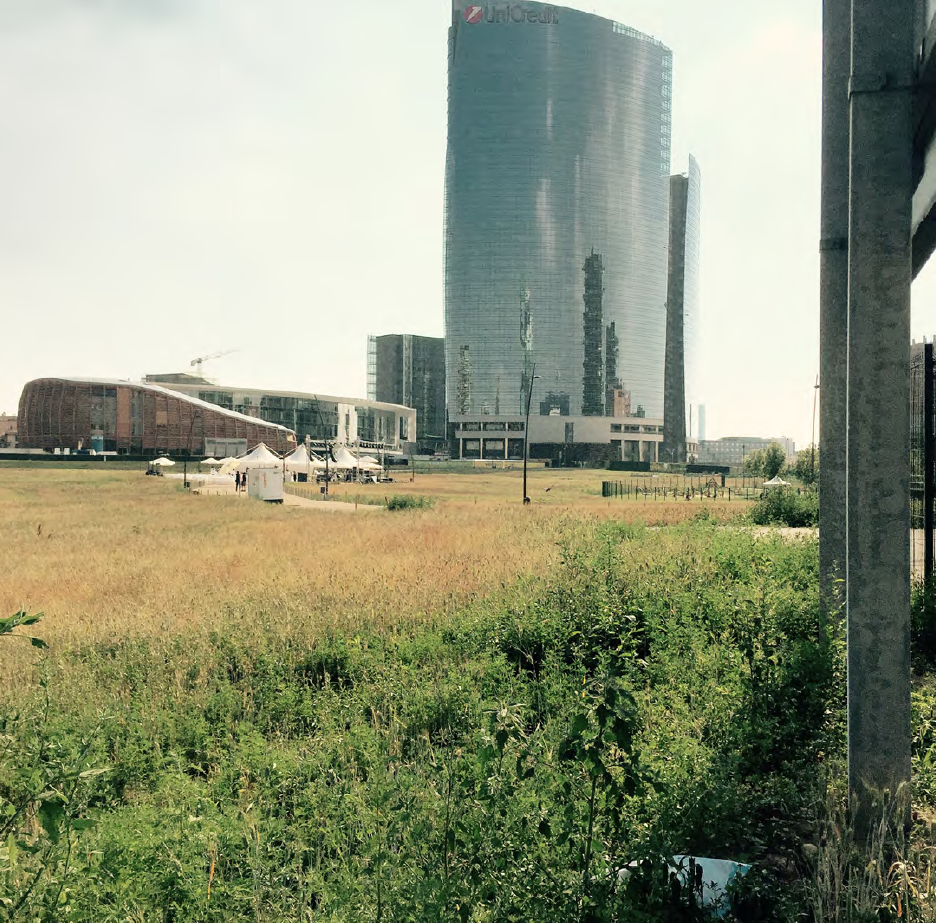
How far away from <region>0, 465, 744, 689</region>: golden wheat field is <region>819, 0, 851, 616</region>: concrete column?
490 cm

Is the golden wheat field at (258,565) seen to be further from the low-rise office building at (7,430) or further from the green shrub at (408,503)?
the low-rise office building at (7,430)

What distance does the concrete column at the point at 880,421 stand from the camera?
3.93 m

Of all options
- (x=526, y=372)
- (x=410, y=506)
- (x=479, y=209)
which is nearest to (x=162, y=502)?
(x=410, y=506)

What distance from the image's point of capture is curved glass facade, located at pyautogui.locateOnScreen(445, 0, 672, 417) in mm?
164250

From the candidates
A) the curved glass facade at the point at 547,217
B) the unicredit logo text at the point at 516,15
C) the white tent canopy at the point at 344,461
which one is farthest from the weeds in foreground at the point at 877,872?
the unicredit logo text at the point at 516,15

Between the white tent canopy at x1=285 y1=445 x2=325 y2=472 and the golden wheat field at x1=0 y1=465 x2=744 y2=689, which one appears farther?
the white tent canopy at x1=285 y1=445 x2=325 y2=472

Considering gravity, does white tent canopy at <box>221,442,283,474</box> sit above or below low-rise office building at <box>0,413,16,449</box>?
below

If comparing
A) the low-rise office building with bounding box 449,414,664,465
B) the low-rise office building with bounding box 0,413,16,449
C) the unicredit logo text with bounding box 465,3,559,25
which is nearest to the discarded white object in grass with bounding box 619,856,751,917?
the low-rise office building with bounding box 0,413,16,449

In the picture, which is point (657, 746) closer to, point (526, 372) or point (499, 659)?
point (499, 659)

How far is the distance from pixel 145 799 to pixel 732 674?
4.62 m

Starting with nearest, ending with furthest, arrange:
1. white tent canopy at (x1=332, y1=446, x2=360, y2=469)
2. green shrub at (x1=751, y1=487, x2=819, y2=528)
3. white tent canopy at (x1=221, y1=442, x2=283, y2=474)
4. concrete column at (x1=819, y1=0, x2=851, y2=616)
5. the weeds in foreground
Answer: the weeds in foreground → concrete column at (x1=819, y1=0, x2=851, y2=616) → green shrub at (x1=751, y1=487, x2=819, y2=528) → white tent canopy at (x1=221, y1=442, x2=283, y2=474) → white tent canopy at (x1=332, y1=446, x2=360, y2=469)

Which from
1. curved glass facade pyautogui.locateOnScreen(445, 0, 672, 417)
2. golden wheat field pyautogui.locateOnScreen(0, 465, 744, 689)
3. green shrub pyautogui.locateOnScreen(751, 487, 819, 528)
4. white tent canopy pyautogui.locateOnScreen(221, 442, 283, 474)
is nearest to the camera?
golden wheat field pyautogui.locateOnScreen(0, 465, 744, 689)

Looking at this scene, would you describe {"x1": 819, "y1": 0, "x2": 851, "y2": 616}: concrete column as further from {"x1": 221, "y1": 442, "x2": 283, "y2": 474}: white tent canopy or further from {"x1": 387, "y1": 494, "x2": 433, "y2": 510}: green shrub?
{"x1": 221, "y1": 442, "x2": 283, "y2": 474}: white tent canopy

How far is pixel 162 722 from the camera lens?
639cm
